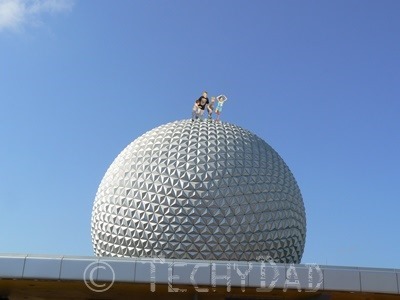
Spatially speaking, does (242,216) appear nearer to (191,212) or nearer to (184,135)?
(191,212)

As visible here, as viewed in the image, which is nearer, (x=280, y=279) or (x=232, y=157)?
(x=280, y=279)

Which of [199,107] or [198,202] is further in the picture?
[199,107]

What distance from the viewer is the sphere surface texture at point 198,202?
19194mm

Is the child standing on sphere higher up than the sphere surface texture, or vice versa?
the child standing on sphere

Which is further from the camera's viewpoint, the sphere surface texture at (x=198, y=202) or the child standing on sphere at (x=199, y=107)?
the child standing on sphere at (x=199, y=107)

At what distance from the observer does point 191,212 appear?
19.2m

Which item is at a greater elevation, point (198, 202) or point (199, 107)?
point (199, 107)

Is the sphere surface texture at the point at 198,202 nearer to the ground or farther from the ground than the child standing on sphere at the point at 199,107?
nearer to the ground

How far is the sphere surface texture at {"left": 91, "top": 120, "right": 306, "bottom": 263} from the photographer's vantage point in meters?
19.2

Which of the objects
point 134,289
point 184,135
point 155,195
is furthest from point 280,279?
point 184,135

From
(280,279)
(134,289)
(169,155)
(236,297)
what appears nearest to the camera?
(280,279)

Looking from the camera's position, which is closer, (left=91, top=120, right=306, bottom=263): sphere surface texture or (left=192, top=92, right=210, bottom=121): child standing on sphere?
(left=91, top=120, right=306, bottom=263): sphere surface texture

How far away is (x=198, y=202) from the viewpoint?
19.3 m

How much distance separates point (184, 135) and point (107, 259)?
9088mm
